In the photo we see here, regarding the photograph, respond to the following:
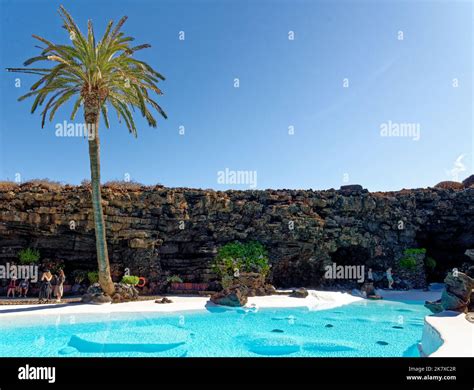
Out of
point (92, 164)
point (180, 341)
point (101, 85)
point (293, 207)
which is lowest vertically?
point (180, 341)

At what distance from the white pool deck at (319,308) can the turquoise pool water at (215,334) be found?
2.20ft

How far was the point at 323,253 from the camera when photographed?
19859mm

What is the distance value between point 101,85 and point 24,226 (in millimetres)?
8813

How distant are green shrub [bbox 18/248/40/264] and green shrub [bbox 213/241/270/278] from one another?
9028 millimetres

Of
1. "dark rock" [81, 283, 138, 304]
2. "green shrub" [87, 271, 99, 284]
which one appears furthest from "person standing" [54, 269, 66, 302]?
"green shrub" [87, 271, 99, 284]

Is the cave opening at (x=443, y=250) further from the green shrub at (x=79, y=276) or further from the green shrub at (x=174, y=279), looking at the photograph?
the green shrub at (x=79, y=276)

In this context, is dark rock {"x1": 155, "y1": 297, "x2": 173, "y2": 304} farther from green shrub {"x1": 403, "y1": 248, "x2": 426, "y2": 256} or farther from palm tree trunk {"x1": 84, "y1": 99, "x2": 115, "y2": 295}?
green shrub {"x1": 403, "y1": 248, "x2": 426, "y2": 256}

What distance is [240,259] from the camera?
17.8 metres

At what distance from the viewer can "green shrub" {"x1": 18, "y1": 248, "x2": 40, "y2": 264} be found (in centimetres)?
1627

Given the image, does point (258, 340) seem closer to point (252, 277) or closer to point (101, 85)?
point (252, 277)

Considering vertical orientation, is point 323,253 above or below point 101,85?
below

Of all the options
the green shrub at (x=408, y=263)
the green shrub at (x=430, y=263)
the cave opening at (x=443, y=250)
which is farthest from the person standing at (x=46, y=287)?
the cave opening at (x=443, y=250)
